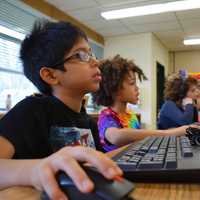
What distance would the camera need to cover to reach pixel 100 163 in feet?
1.01

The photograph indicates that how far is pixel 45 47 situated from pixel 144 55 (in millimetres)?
4535

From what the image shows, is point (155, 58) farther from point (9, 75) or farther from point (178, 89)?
point (178, 89)

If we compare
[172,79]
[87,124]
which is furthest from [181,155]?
[172,79]

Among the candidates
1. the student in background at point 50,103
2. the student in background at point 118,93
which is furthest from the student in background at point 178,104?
the student in background at point 50,103

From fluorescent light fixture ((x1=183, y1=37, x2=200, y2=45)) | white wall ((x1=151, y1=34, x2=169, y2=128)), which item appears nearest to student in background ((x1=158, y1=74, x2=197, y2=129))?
white wall ((x1=151, y1=34, x2=169, y2=128))

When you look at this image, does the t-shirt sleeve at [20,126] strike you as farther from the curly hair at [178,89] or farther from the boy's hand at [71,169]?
the curly hair at [178,89]

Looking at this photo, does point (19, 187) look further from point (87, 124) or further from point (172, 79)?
point (172, 79)

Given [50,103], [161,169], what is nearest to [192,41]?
[50,103]

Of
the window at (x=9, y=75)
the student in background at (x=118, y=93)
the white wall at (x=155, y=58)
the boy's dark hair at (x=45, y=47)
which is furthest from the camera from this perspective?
the white wall at (x=155, y=58)

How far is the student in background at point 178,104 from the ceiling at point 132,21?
1.62m

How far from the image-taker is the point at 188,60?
6863 millimetres

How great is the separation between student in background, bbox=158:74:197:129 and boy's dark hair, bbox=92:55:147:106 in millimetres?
689

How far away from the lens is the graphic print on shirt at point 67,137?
31.5 inches

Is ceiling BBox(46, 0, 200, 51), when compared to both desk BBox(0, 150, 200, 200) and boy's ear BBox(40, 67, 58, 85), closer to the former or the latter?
boy's ear BBox(40, 67, 58, 85)
